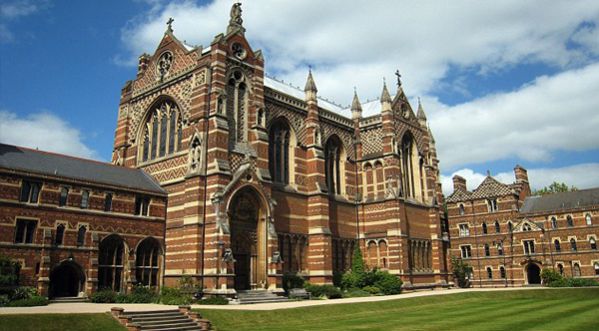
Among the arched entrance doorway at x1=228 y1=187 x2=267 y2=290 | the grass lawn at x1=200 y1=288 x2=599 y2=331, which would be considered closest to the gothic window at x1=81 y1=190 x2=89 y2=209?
the arched entrance doorway at x1=228 y1=187 x2=267 y2=290

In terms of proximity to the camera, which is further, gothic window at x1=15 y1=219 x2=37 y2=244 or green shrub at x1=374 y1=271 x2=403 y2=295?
green shrub at x1=374 y1=271 x2=403 y2=295

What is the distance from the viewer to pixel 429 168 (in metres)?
56.7

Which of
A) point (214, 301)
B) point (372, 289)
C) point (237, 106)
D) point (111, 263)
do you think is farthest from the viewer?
point (372, 289)

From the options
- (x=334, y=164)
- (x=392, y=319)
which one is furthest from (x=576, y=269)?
(x=392, y=319)

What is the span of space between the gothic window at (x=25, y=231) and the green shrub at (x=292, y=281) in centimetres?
1928

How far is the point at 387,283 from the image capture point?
44844 mm

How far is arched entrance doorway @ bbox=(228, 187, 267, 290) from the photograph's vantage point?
36.9 metres

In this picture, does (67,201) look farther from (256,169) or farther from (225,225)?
(256,169)

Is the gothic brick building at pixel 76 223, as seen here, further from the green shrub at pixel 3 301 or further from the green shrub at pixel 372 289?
the green shrub at pixel 372 289

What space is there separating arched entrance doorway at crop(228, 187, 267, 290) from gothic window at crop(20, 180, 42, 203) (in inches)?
512

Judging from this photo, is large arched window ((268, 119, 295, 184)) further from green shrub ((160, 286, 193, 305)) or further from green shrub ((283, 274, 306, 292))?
green shrub ((160, 286, 193, 305))

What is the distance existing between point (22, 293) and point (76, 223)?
5.95 metres

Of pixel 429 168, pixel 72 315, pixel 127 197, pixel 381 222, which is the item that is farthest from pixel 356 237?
pixel 72 315

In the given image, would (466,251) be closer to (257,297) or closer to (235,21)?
(257,297)
